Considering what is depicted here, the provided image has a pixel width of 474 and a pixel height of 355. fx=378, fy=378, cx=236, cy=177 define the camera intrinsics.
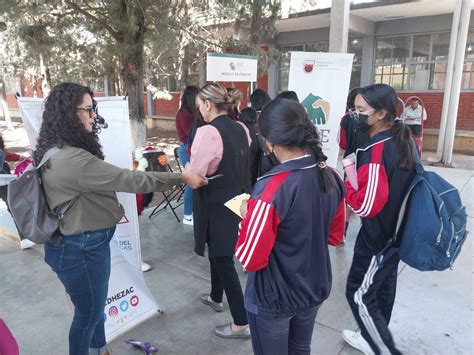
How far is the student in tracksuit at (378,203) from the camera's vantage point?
2021 mm

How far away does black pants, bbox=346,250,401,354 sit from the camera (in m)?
2.19

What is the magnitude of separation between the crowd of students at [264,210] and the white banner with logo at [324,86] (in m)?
2.48

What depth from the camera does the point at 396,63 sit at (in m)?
11.5

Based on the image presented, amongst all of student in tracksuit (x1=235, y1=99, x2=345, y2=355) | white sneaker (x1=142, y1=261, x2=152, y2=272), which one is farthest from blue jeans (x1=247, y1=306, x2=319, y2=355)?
white sneaker (x1=142, y1=261, x2=152, y2=272)

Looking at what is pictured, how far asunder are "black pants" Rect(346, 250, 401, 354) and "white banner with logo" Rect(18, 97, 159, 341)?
4.90 ft

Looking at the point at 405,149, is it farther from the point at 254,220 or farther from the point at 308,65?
the point at 308,65

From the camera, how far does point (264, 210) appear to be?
144cm

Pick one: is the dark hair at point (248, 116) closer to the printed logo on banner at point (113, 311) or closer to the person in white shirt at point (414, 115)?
the printed logo on banner at point (113, 311)

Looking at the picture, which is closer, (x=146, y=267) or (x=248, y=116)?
(x=146, y=267)

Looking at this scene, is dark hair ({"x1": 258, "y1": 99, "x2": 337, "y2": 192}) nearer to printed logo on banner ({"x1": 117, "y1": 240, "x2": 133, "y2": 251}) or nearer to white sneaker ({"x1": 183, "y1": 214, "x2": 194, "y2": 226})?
printed logo on banner ({"x1": 117, "y1": 240, "x2": 133, "y2": 251})

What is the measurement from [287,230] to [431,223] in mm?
887

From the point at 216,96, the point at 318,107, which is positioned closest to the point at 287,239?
the point at 216,96

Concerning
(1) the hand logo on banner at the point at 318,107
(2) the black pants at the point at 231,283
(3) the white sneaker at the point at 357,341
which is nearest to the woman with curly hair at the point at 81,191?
(2) the black pants at the point at 231,283

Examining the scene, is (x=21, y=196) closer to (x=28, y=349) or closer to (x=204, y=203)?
(x=204, y=203)
